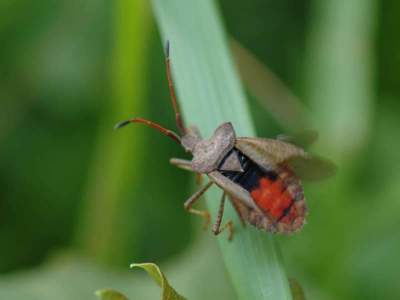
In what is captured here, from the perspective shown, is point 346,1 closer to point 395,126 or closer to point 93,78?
point 395,126

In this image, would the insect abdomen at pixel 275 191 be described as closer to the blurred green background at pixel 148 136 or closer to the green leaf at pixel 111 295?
the blurred green background at pixel 148 136

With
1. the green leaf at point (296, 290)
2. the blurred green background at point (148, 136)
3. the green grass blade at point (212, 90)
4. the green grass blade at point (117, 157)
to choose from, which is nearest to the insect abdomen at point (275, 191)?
the green grass blade at point (212, 90)

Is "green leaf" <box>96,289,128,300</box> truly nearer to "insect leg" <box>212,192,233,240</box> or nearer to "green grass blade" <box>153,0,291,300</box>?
"green grass blade" <box>153,0,291,300</box>

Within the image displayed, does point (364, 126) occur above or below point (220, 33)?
below

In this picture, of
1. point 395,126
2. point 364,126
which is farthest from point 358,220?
point 395,126

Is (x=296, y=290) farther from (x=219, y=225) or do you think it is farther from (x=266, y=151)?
(x=266, y=151)

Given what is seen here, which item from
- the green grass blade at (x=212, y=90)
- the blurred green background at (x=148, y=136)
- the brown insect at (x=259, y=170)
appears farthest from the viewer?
the blurred green background at (x=148, y=136)

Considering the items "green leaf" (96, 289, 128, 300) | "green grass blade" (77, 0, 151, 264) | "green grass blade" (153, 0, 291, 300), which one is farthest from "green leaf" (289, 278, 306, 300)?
"green grass blade" (77, 0, 151, 264)
